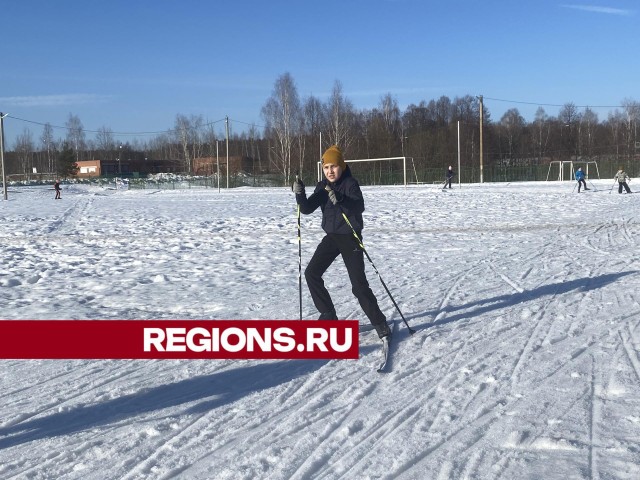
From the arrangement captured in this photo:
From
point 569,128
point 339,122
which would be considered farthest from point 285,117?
point 569,128

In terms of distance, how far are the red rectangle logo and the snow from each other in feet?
0.66

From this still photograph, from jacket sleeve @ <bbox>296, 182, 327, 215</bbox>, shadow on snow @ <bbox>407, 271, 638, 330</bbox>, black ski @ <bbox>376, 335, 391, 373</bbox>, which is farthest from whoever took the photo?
shadow on snow @ <bbox>407, 271, 638, 330</bbox>

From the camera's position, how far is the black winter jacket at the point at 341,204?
5.50m

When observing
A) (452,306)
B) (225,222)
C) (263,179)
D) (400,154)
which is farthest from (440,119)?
(452,306)

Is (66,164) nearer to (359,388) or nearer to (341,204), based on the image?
(341,204)

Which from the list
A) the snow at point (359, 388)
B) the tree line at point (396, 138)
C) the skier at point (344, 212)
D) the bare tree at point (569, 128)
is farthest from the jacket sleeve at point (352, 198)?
the bare tree at point (569, 128)

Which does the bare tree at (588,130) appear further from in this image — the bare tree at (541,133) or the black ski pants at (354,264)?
the black ski pants at (354,264)

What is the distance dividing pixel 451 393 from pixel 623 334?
2238 millimetres

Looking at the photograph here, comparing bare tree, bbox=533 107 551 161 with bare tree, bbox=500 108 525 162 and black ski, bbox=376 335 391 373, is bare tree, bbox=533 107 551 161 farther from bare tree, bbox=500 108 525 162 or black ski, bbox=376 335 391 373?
black ski, bbox=376 335 391 373

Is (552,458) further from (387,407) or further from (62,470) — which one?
(62,470)

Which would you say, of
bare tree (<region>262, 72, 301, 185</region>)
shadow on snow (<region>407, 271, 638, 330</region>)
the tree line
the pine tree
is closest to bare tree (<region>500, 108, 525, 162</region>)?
the tree line

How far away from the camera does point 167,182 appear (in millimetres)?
75188

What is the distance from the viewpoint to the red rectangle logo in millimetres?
5522

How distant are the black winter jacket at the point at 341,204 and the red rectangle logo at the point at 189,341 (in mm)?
859
